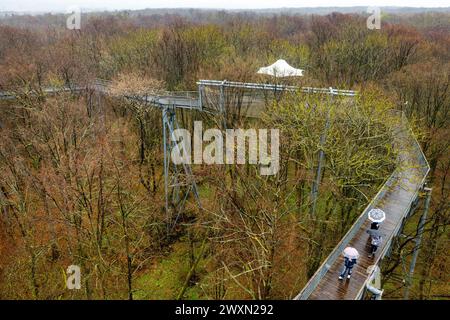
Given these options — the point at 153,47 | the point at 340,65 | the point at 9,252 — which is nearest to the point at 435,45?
the point at 340,65

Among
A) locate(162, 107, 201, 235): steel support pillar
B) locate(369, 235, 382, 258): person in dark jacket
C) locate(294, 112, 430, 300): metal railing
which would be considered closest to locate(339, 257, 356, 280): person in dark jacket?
locate(294, 112, 430, 300): metal railing

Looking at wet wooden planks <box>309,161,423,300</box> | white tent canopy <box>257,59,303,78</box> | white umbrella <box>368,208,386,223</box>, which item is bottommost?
wet wooden planks <box>309,161,423,300</box>

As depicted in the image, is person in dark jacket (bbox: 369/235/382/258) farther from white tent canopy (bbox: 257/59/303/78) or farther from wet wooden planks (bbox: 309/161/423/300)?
white tent canopy (bbox: 257/59/303/78)

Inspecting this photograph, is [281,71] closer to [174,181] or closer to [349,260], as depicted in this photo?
[174,181]

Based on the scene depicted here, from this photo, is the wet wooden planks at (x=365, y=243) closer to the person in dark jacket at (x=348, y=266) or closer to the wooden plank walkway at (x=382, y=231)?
the wooden plank walkway at (x=382, y=231)

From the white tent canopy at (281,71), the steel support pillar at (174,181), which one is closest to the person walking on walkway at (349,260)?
the steel support pillar at (174,181)
